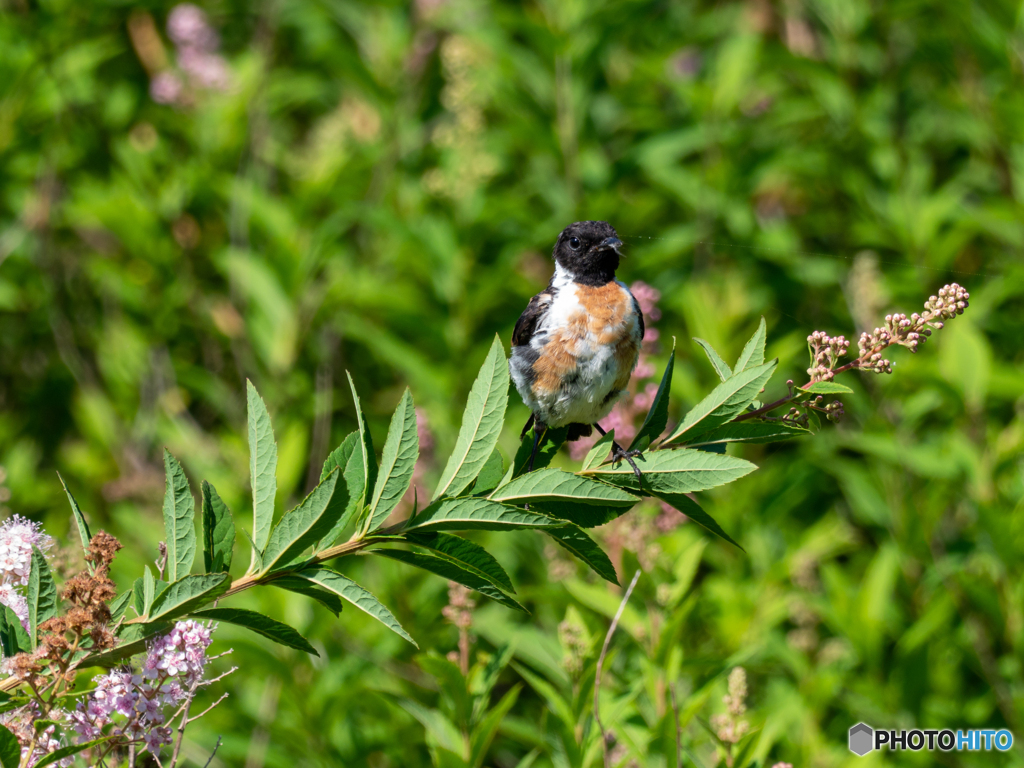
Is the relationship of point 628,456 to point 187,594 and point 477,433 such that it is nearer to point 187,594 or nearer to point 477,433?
point 477,433

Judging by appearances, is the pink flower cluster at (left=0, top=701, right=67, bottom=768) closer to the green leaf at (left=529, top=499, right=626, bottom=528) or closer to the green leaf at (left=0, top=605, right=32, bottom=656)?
the green leaf at (left=0, top=605, right=32, bottom=656)

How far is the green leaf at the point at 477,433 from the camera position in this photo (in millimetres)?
1665

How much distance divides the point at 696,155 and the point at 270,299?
2.75m

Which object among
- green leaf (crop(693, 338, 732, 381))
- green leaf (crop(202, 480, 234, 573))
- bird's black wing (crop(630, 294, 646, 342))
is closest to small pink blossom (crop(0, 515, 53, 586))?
green leaf (crop(202, 480, 234, 573))

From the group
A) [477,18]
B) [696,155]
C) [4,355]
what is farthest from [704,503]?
[4,355]

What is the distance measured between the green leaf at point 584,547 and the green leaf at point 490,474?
16 cm

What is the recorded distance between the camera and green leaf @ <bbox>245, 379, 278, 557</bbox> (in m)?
1.60

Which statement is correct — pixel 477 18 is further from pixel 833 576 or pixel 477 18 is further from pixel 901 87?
pixel 833 576

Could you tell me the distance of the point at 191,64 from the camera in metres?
5.12

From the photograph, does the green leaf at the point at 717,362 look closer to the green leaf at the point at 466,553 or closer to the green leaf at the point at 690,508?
the green leaf at the point at 690,508

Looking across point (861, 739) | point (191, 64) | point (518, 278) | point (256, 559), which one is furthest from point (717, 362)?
point (191, 64)

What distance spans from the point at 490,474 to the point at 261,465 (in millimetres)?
399

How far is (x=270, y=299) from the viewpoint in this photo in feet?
14.9

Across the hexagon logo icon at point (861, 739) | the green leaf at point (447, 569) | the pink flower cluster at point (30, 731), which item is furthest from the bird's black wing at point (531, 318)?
the hexagon logo icon at point (861, 739)
